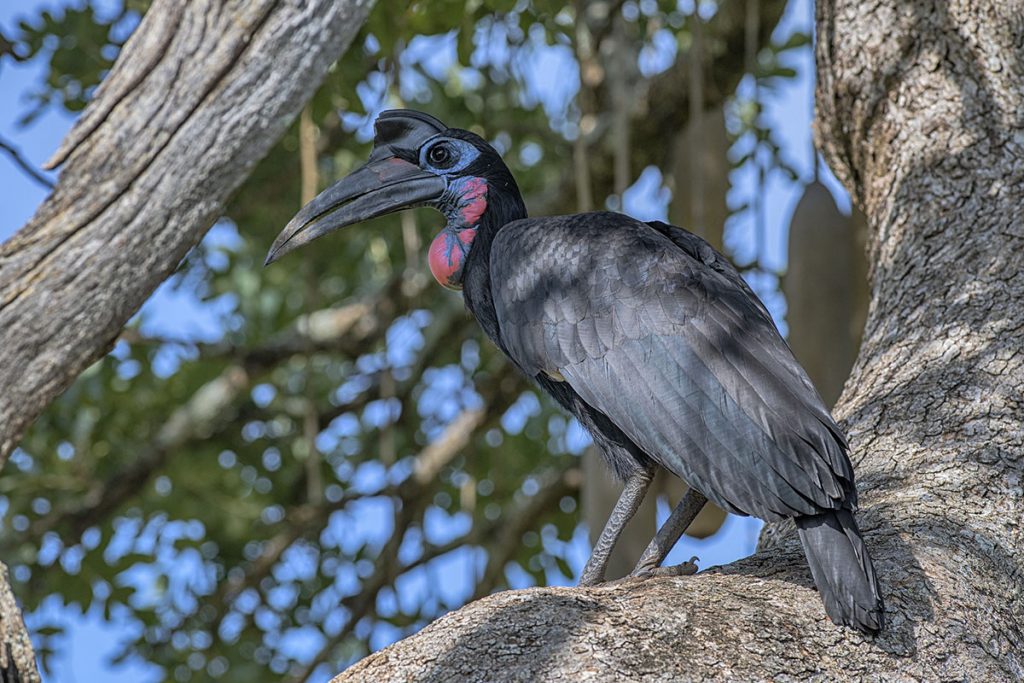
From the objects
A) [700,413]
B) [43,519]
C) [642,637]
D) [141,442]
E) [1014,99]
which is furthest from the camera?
[141,442]

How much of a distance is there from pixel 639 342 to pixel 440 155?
1228 mm

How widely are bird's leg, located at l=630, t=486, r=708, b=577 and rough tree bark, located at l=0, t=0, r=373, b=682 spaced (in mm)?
1627

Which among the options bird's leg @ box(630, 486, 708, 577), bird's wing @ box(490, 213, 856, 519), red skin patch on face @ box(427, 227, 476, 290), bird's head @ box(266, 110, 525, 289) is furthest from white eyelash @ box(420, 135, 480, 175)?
bird's leg @ box(630, 486, 708, 577)

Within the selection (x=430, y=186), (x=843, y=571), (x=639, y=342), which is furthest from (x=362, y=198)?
(x=843, y=571)

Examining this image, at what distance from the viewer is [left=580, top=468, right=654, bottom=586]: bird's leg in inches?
154

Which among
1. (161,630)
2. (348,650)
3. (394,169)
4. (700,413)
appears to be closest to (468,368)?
(348,650)

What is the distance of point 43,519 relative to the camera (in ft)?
21.4

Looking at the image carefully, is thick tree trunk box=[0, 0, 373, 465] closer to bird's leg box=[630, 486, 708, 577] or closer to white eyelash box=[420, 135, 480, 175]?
white eyelash box=[420, 135, 480, 175]

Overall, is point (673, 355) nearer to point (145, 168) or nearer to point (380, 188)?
point (380, 188)

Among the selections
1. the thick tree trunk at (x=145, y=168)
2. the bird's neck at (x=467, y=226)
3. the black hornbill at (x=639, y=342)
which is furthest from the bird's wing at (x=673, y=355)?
the thick tree trunk at (x=145, y=168)

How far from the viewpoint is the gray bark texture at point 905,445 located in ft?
9.66

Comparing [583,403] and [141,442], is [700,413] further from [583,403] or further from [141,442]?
[141,442]

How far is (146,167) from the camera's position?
4.00m

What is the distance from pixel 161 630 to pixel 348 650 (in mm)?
1000
